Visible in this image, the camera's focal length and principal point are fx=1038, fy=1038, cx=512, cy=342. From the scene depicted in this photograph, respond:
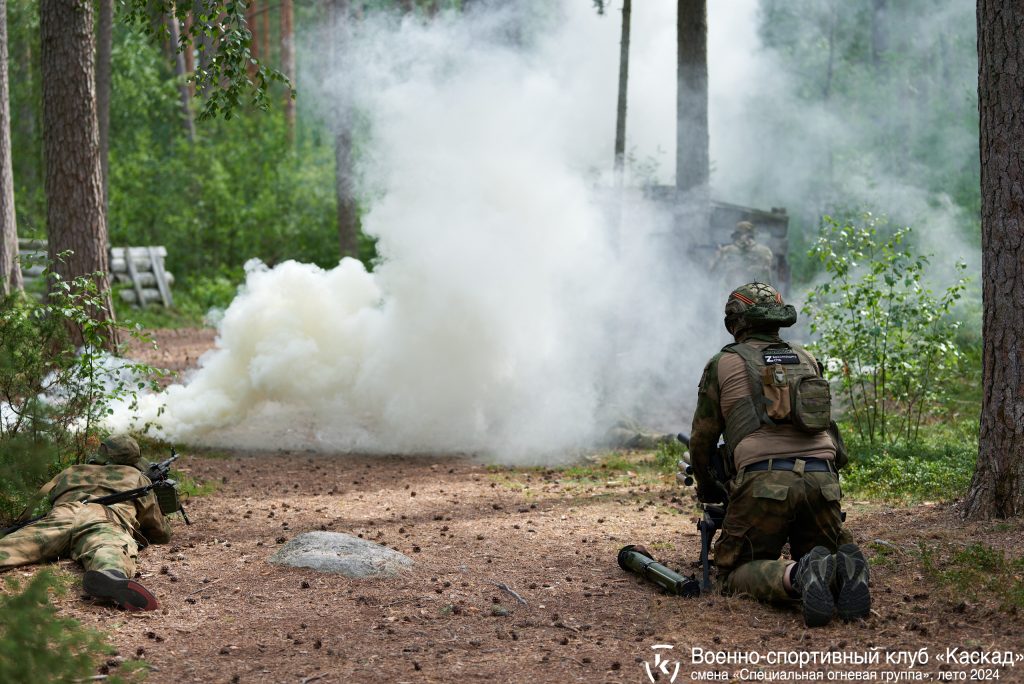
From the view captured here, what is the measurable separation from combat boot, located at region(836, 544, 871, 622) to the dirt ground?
0.29ft

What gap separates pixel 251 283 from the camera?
11445mm

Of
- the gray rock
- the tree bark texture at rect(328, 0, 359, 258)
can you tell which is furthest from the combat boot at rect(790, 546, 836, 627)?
the tree bark texture at rect(328, 0, 359, 258)

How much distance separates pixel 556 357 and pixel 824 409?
5.95 m

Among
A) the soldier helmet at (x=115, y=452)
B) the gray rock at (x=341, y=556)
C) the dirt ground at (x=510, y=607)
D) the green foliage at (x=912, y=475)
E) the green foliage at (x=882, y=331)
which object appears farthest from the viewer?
the green foliage at (x=882, y=331)

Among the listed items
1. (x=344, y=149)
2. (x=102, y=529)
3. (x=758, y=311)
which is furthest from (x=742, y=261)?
(x=344, y=149)

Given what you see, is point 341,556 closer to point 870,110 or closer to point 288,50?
point 870,110

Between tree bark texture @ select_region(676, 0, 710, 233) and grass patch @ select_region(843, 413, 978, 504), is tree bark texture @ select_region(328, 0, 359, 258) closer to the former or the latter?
tree bark texture @ select_region(676, 0, 710, 233)

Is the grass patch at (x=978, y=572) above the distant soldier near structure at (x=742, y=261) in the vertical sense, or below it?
below

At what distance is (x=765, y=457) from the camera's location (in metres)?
5.57

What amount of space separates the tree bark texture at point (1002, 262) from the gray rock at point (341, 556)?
370 cm

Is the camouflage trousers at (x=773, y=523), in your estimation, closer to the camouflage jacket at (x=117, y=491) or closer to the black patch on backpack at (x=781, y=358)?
the black patch on backpack at (x=781, y=358)

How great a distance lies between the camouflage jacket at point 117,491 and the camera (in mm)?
6395

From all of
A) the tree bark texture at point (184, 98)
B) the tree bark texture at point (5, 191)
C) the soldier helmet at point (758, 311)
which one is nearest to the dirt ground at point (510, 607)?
the soldier helmet at point (758, 311)

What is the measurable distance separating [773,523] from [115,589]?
348cm
